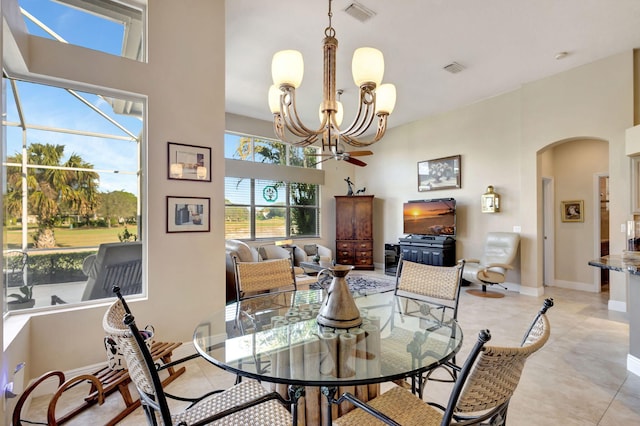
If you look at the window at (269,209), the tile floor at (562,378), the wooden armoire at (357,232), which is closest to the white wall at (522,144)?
the wooden armoire at (357,232)

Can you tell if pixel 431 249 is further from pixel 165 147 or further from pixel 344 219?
pixel 165 147

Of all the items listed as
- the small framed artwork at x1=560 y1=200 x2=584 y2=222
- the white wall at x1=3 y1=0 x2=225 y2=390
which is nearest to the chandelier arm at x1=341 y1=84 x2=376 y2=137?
the white wall at x1=3 y1=0 x2=225 y2=390

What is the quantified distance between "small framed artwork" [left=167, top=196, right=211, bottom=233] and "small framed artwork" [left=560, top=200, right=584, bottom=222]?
252 inches

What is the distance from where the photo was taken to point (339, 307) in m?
1.70

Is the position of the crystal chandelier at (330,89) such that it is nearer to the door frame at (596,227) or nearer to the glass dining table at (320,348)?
the glass dining table at (320,348)

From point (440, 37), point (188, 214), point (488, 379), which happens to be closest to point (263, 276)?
point (188, 214)

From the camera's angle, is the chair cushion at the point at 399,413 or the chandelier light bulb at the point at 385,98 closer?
the chair cushion at the point at 399,413

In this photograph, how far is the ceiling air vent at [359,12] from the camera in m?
3.30

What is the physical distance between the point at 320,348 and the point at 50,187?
2.67 metres

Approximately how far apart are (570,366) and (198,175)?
3.84 metres

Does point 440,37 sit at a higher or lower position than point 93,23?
higher

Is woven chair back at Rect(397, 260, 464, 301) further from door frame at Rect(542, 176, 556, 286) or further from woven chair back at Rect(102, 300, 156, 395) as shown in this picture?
door frame at Rect(542, 176, 556, 286)

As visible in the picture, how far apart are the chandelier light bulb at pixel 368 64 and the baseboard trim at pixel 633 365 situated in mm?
3164

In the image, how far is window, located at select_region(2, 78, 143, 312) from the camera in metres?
2.39
